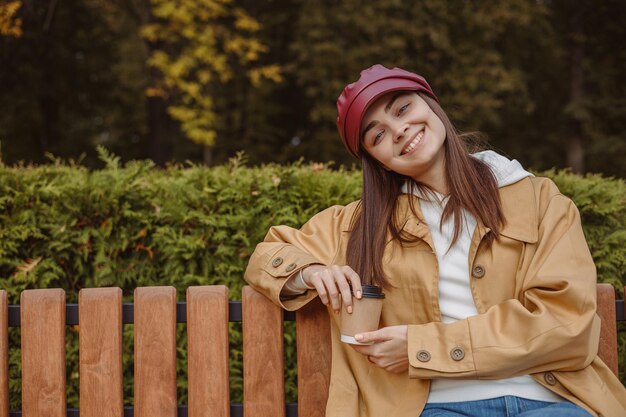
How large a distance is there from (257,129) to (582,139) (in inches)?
351

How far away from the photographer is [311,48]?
15.7 m

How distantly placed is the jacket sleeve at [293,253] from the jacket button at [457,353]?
54 centimetres

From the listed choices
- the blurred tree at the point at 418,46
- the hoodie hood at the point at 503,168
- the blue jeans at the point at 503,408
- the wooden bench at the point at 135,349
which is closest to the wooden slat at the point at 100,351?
the wooden bench at the point at 135,349

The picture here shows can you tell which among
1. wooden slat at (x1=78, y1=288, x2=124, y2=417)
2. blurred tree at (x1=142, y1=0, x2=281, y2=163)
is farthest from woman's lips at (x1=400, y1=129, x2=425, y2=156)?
blurred tree at (x1=142, y1=0, x2=281, y2=163)

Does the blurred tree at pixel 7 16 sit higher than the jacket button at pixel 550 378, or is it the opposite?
the blurred tree at pixel 7 16

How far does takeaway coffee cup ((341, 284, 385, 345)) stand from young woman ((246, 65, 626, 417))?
30 millimetres

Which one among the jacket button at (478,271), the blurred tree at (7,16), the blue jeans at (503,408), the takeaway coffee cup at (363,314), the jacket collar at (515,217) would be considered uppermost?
the blurred tree at (7,16)

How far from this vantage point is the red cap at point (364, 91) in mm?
2334

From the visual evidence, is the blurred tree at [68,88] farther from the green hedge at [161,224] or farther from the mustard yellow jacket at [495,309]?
the mustard yellow jacket at [495,309]

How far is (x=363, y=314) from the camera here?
6.77 ft

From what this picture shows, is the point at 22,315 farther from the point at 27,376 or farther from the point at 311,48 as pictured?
the point at 311,48

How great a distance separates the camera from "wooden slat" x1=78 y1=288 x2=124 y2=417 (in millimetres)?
2473

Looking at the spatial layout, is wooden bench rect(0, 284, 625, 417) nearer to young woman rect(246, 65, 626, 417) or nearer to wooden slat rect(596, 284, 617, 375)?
wooden slat rect(596, 284, 617, 375)

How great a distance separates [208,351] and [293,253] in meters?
0.49
